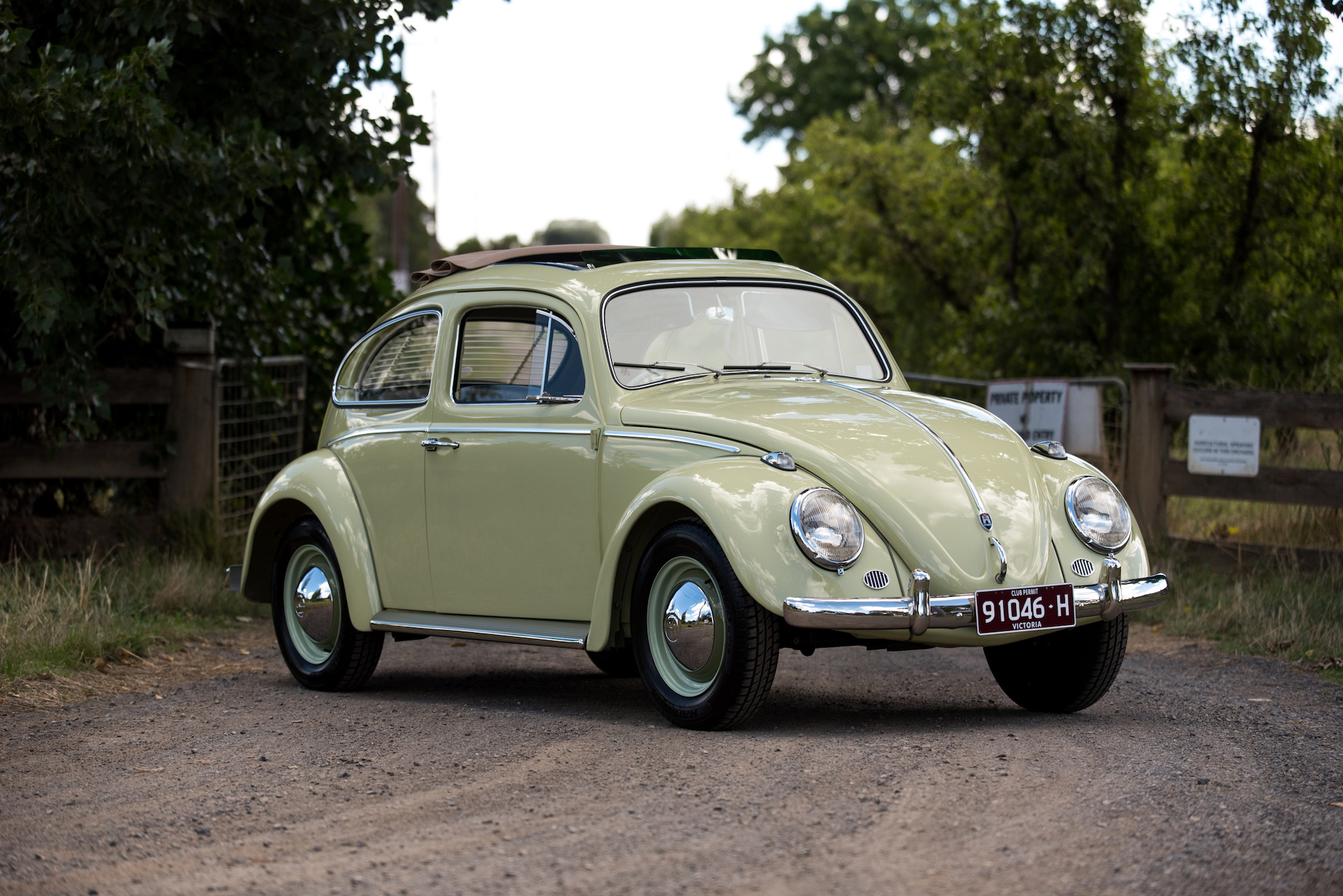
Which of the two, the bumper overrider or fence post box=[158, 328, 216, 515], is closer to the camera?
the bumper overrider

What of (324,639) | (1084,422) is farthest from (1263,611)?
(324,639)

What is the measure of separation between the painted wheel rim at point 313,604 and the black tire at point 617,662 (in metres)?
1.24

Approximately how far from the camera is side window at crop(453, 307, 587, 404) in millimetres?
6293

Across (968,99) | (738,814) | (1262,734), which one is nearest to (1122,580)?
→ (1262,734)

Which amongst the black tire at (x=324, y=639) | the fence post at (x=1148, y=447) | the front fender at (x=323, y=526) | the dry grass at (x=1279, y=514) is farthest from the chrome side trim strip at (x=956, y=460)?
the fence post at (x=1148, y=447)

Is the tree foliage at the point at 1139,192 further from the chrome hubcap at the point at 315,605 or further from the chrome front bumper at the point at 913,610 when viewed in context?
the chrome hubcap at the point at 315,605

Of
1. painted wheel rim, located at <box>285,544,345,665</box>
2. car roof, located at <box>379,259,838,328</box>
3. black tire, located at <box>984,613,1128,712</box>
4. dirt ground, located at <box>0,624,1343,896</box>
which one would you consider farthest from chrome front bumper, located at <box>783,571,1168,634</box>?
painted wheel rim, located at <box>285,544,345,665</box>

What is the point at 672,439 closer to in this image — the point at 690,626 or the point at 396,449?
A: the point at 690,626

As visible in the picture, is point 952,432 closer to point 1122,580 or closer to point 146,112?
point 1122,580

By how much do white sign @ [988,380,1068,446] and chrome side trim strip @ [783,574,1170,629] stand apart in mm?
5167

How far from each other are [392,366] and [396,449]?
592mm

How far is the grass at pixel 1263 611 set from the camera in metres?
7.52

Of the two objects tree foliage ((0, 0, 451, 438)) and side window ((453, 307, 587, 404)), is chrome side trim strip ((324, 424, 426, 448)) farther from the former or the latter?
tree foliage ((0, 0, 451, 438))

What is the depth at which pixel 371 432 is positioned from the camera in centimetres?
708
